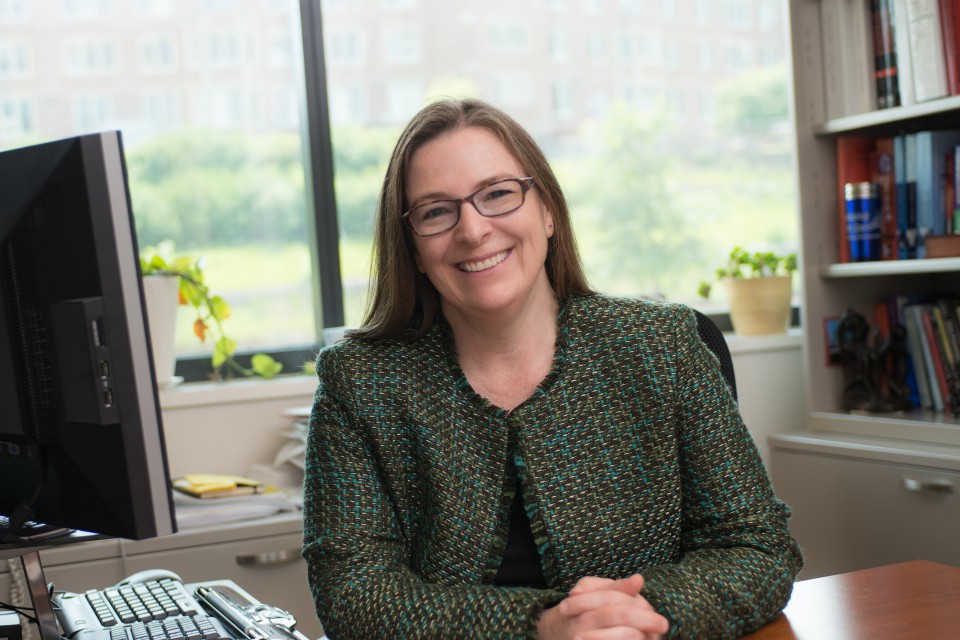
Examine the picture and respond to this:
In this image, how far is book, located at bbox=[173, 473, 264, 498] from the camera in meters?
2.16

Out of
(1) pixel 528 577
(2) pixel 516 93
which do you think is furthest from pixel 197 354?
(1) pixel 528 577

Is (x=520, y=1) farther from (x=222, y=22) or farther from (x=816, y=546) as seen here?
(x=816, y=546)

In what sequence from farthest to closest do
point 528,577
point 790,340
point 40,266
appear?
1. point 790,340
2. point 528,577
3. point 40,266

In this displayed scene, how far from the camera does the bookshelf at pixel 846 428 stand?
2254 millimetres

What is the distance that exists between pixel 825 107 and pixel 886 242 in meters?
0.37

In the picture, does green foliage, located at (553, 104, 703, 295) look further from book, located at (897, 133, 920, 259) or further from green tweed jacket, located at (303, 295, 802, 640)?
green tweed jacket, located at (303, 295, 802, 640)

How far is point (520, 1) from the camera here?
117 inches

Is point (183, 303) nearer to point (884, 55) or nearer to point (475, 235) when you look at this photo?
point (475, 235)

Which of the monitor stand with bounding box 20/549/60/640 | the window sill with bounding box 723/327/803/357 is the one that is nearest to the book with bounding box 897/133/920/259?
the window sill with bounding box 723/327/803/357

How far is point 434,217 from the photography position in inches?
57.7

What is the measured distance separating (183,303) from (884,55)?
1.78 meters

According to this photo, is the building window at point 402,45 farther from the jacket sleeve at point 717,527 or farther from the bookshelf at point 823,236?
the jacket sleeve at point 717,527

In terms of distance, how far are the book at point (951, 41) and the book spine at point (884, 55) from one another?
0.54 ft

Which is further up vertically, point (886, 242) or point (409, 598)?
point (886, 242)
